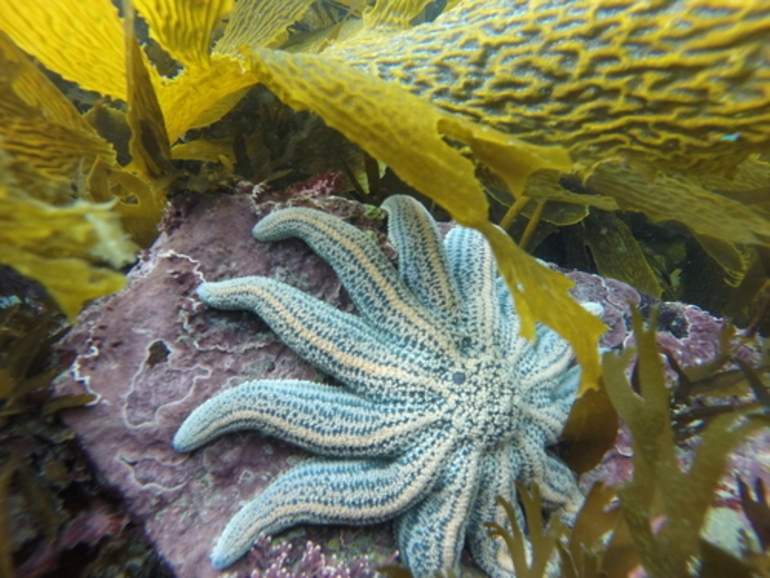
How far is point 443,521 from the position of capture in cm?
207

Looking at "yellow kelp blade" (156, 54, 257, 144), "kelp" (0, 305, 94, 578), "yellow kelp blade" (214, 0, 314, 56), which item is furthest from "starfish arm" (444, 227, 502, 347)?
"yellow kelp blade" (214, 0, 314, 56)

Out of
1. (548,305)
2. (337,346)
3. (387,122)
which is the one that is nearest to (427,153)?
(387,122)

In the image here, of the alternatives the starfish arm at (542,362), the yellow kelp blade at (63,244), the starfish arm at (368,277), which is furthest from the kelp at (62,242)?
the starfish arm at (542,362)

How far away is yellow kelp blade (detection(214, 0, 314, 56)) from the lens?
349 centimetres

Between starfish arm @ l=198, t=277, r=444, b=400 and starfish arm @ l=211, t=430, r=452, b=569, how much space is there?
12.7 inches

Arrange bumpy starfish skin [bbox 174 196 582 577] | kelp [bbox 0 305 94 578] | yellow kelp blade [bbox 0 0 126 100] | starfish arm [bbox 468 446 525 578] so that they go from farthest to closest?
yellow kelp blade [bbox 0 0 126 100]
starfish arm [bbox 468 446 525 578]
bumpy starfish skin [bbox 174 196 582 577]
kelp [bbox 0 305 94 578]

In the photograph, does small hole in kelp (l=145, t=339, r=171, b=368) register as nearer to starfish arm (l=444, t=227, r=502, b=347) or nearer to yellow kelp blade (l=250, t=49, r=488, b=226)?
yellow kelp blade (l=250, t=49, r=488, b=226)

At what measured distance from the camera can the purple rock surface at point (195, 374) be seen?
207cm

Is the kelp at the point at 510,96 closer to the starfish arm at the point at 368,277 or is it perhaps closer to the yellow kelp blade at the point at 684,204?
the yellow kelp blade at the point at 684,204

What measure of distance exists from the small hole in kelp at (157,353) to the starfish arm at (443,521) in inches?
57.4

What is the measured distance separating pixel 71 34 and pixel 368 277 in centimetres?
201

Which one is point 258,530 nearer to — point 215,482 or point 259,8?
point 215,482

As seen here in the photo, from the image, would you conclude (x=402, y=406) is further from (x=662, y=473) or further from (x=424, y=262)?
(x=662, y=473)

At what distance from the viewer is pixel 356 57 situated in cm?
231
